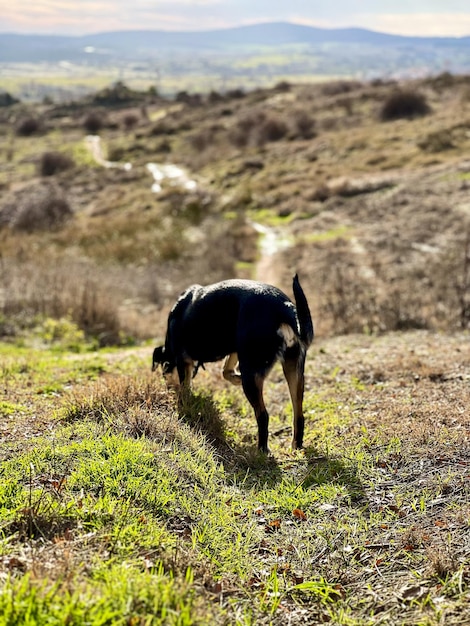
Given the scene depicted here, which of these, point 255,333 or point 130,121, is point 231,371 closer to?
point 255,333

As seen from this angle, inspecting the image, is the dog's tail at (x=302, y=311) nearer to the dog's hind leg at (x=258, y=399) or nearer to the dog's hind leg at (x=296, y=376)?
the dog's hind leg at (x=296, y=376)

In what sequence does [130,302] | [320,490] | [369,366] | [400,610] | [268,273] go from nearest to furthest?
[400,610] < [320,490] < [369,366] < [130,302] < [268,273]

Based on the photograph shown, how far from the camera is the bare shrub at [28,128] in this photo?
7444cm

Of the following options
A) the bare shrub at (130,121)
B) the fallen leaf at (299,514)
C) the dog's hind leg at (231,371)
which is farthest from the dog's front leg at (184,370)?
the bare shrub at (130,121)

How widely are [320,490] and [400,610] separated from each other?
5.40ft

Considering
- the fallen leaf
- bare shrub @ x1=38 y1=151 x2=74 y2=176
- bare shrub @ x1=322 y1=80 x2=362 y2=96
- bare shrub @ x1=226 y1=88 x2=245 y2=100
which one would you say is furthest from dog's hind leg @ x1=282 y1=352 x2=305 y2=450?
bare shrub @ x1=226 y1=88 x2=245 y2=100

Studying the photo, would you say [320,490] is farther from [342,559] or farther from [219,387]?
[219,387]

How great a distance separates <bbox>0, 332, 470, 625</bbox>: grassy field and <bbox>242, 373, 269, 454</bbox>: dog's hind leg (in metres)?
0.16

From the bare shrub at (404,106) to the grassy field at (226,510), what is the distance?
44.3 meters

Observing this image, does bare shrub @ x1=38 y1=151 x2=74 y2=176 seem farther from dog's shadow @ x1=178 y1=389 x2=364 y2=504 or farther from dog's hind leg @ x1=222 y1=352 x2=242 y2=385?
dog's shadow @ x1=178 y1=389 x2=364 y2=504

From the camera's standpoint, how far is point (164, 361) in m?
8.35

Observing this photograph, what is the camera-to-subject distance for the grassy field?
3.93 meters

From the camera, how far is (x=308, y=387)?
30.4 feet

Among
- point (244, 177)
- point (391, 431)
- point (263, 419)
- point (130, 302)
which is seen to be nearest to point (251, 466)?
point (263, 419)
